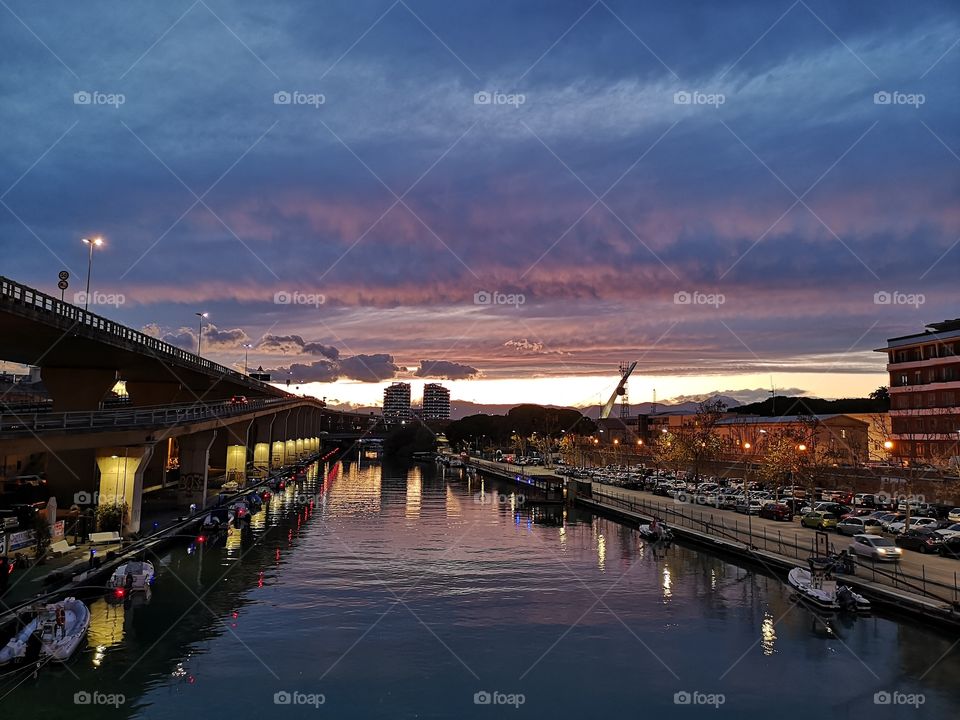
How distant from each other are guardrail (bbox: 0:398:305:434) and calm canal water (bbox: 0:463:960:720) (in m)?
10.0

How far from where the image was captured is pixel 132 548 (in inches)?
1774

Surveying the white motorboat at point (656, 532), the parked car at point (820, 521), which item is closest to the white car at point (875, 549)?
the parked car at point (820, 521)

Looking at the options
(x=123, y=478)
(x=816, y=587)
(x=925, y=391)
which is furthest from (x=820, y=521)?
(x=123, y=478)

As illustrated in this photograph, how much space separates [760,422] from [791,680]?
362ft

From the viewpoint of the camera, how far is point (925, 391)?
85.8m

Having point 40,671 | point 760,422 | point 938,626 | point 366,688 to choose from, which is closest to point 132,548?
point 40,671

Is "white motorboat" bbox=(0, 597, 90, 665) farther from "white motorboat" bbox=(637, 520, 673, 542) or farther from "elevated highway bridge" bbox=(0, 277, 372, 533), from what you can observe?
"white motorboat" bbox=(637, 520, 673, 542)

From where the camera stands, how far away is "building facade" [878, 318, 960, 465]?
80938 mm

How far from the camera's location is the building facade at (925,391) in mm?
80938

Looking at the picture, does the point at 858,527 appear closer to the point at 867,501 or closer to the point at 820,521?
the point at 820,521

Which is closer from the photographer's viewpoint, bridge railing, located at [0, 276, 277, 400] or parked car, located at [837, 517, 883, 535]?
bridge railing, located at [0, 276, 277, 400]

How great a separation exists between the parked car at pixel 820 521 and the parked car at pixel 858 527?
986 millimetres

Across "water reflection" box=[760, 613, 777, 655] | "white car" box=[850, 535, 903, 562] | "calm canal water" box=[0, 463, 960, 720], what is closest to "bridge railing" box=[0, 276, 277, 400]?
"calm canal water" box=[0, 463, 960, 720]

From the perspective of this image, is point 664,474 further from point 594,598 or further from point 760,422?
point 594,598
